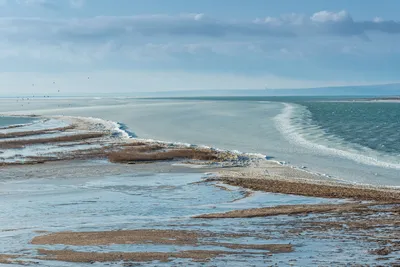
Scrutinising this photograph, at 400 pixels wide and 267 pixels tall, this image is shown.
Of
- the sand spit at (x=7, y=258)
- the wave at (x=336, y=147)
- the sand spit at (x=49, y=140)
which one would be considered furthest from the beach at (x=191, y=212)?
the sand spit at (x=49, y=140)

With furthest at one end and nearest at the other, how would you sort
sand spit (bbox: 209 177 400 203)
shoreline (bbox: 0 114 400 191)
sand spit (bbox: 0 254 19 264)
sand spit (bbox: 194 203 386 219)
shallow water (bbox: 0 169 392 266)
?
1. shoreline (bbox: 0 114 400 191)
2. sand spit (bbox: 209 177 400 203)
3. sand spit (bbox: 194 203 386 219)
4. shallow water (bbox: 0 169 392 266)
5. sand spit (bbox: 0 254 19 264)

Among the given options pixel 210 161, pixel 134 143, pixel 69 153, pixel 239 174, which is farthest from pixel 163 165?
pixel 134 143

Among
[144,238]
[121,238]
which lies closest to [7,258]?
[121,238]

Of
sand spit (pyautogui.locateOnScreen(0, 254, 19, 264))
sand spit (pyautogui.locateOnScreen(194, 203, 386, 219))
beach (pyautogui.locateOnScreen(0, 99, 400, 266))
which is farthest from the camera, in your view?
sand spit (pyautogui.locateOnScreen(194, 203, 386, 219))

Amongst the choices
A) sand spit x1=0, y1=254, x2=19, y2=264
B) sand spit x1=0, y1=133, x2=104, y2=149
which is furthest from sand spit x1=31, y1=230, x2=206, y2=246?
sand spit x1=0, y1=133, x2=104, y2=149

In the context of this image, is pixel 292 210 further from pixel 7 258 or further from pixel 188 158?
pixel 188 158

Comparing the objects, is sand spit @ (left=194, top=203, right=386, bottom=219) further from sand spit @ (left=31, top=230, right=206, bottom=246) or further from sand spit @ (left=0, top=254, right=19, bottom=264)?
sand spit @ (left=0, top=254, right=19, bottom=264)

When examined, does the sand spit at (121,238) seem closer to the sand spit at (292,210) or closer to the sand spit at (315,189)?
the sand spit at (292,210)

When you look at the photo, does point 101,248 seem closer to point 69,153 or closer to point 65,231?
point 65,231
